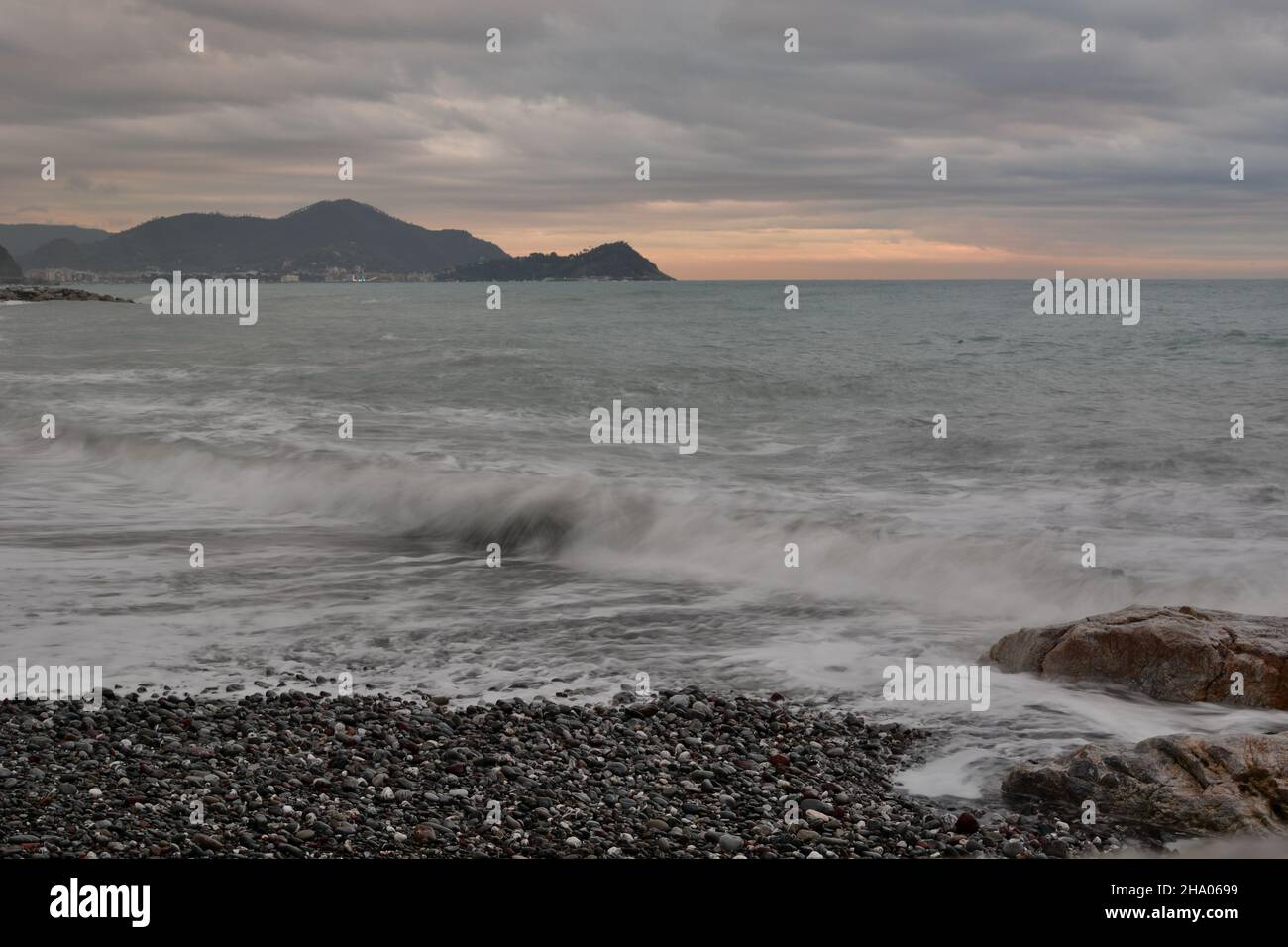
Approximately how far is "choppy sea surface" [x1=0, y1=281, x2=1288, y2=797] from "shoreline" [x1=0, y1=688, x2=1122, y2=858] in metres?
0.75

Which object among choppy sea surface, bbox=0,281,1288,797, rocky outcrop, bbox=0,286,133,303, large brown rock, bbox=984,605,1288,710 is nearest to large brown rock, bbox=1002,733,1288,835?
choppy sea surface, bbox=0,281,1288,797

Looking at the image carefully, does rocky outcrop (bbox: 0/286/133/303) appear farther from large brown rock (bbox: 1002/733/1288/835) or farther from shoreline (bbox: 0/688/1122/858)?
large brown rock (bbox: 1002/733/1288/835)

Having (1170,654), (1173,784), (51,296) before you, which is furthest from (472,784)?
(51,296)

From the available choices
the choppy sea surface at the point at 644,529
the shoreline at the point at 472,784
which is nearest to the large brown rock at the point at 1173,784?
the shoreline at the point at 472,784

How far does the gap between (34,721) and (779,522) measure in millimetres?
11328

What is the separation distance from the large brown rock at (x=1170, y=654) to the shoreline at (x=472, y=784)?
2172 mm

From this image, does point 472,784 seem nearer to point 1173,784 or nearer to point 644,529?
point 1173,784

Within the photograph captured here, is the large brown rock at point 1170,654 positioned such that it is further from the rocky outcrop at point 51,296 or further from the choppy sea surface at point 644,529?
the rocky outcrop at point 51,296

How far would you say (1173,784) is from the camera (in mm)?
7512

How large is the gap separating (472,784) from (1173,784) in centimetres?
460

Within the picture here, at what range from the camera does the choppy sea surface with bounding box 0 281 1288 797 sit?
Answer: 10.9 m

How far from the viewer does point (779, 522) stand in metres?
17.7

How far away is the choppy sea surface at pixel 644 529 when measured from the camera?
10851 millimetres
